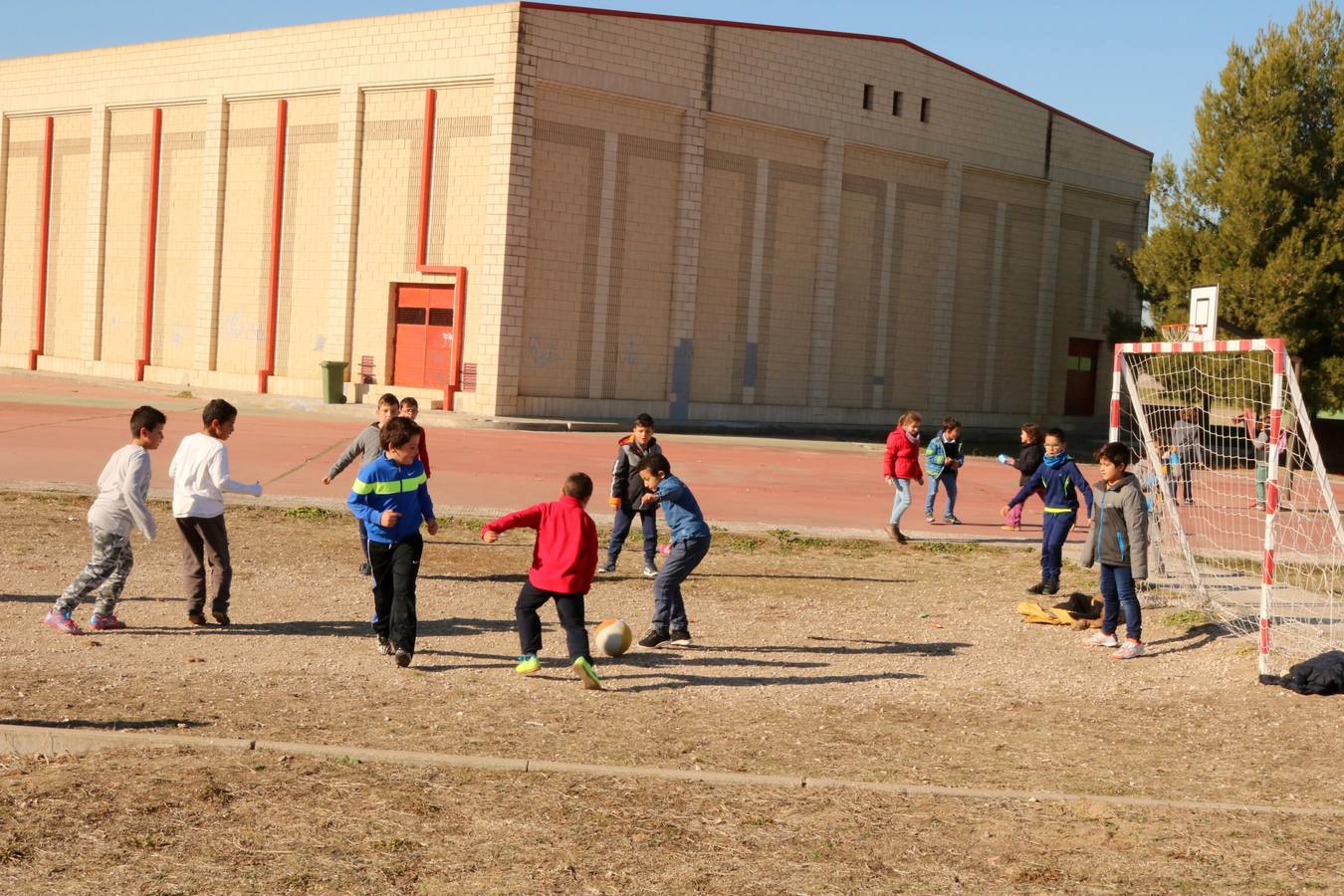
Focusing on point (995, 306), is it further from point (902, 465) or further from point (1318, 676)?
point (1318, 676)

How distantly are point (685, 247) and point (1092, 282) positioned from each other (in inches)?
666

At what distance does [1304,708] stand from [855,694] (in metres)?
3.14

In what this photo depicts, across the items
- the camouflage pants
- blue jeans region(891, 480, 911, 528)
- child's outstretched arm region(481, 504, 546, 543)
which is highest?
child's outstretched arm region(481, 504, 546, 543)

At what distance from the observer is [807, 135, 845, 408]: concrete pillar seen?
128 ft

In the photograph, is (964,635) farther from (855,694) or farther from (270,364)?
(270,364)

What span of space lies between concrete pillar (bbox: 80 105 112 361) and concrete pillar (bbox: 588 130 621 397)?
52.9 ft

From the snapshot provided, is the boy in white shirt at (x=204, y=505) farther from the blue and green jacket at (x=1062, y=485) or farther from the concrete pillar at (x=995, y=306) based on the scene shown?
the concrete pillar at (x=995, y=306)

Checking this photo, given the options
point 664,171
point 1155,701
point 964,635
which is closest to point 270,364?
point 664,171

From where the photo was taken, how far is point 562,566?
957 centimetres

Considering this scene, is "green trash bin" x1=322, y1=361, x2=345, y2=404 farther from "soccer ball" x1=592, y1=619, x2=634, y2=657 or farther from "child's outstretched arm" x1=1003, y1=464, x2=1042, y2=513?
"soccer ball" x1=592, y1=619, x2=634, y2=657

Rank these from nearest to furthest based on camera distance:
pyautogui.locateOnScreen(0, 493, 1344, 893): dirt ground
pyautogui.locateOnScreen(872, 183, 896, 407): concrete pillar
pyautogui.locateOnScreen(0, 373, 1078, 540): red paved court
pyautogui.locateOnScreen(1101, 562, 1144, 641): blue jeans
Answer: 1. pyautogui.locateOnScreen(0, 493, 1344, 893): dirt ground
2. pyautogui.locateOnScreen(1101, 562, 1144, 641): blue jeans
3. pyautogui.locateOnScreen(0, 373, 1078, 540): red paved court
4. pyautogui.locateOnScreen(872, 183, 896, 407): concrete pillar

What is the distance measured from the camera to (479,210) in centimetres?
3369

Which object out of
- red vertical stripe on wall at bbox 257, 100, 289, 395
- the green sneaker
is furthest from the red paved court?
the green sneaker

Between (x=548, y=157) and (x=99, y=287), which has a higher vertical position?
(x=548, y=157)
